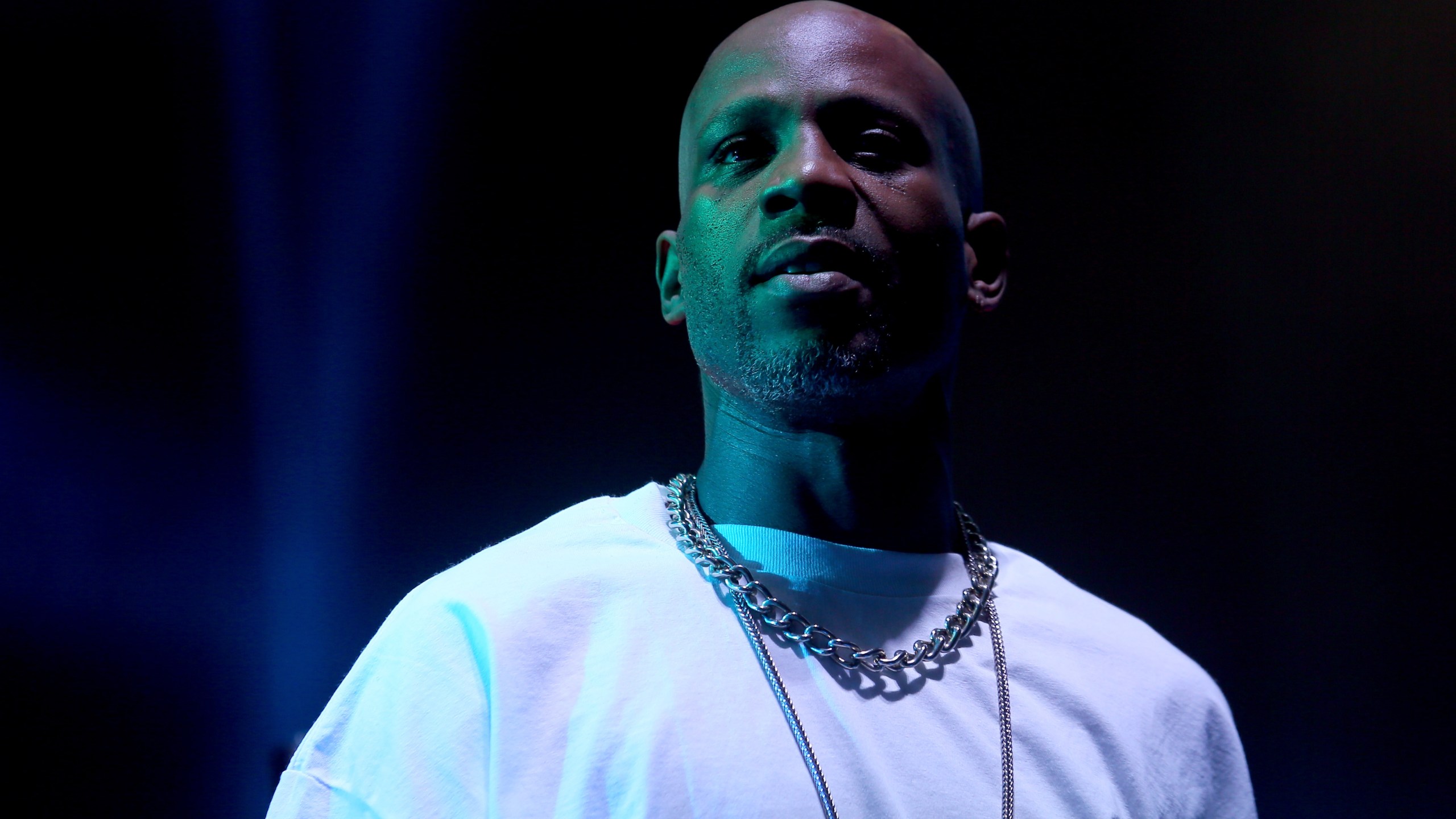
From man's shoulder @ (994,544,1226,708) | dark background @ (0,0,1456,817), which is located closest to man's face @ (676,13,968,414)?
man's shoulder @ (994,544,1226,708)

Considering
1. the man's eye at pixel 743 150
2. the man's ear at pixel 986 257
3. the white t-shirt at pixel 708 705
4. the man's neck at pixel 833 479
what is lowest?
the white t-shirt at pixel 708 705

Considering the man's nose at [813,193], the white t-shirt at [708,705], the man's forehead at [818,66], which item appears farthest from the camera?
the man's forehead at [818,66]

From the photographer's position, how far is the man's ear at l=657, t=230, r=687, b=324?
145 cm

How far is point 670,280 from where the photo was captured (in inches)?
58.4

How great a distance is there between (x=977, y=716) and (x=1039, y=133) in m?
1.25

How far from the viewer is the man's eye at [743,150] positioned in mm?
1312

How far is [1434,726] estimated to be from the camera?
1822mm

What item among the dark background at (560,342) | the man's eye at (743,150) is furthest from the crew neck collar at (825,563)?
the dark background at (560,342)

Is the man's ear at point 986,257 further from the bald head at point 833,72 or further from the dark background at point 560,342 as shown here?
the dark background at point 560,342

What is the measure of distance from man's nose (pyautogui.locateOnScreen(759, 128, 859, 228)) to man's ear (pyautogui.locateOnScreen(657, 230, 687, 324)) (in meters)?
0.24

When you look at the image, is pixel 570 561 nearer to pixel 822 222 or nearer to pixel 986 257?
pixel 822 222

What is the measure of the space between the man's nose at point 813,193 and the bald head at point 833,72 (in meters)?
0.13

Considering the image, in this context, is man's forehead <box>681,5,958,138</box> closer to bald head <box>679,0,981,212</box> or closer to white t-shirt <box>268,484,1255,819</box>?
bald head <box>679,0,981,212</box>

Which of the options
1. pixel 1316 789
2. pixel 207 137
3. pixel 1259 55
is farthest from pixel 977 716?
pixel 1259 55
